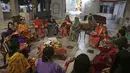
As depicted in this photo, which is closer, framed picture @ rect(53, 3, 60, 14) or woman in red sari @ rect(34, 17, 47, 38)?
woman in red sari @ rect(34, 17, 47, 38)

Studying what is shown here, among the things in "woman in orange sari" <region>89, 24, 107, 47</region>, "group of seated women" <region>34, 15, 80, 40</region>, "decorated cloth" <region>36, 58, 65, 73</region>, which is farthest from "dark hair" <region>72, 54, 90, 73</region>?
"group of seated women" <region>34, 15, 80, 40</region>

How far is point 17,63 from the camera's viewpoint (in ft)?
7.01

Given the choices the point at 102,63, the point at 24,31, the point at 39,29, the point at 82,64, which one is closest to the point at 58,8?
the point at 39,29

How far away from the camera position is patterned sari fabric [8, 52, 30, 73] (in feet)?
6.87

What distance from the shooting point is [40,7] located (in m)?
13.6

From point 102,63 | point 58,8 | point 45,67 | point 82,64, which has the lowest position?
point 102,63

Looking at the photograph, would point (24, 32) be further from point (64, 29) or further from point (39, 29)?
point (64, 29)

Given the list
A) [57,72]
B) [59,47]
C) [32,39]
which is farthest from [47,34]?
[57,72]

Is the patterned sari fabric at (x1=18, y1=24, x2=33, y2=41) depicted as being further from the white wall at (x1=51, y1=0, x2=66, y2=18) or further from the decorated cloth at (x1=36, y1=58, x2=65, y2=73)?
the white wall at (x1=51, y1=0, x2=66, y2=18)

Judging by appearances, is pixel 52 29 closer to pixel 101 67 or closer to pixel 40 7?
pixel 101 67

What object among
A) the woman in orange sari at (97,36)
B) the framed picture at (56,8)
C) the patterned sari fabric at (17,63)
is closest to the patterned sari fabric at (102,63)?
the patterned sari fabric at (17,63)

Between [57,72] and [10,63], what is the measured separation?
85cm

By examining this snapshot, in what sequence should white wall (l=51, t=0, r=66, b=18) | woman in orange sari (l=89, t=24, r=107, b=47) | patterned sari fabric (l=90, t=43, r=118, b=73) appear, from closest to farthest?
patterned sari fabric (l=90, t=43, r=118, b=73) → woman in orange sari (l=89, t=24, r=107, b=47) → white wall (l=51, t=0, r=66, b=18)

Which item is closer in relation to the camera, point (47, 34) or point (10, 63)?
point (10, 63)
